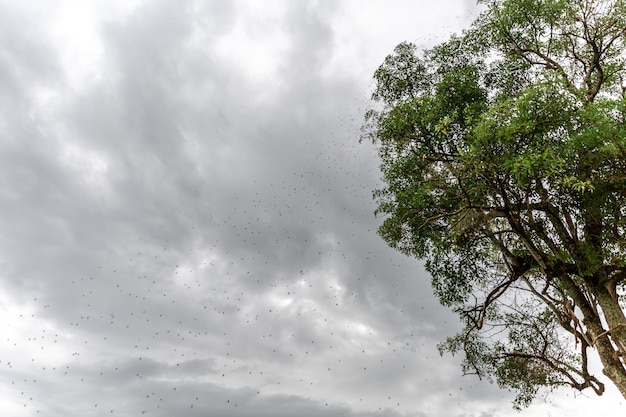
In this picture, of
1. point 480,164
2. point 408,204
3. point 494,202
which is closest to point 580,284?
point 494,202

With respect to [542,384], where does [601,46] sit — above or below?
above

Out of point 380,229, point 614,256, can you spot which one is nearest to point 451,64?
point 380,229

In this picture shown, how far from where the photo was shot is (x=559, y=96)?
882 cm

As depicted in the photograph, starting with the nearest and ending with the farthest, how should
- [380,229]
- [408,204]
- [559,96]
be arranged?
[559,96], [408,204], [380,229]

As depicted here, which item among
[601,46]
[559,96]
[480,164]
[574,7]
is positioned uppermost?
[574,7]

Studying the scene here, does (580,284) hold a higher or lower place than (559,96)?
lower

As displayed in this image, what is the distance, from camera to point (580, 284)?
41.1ft

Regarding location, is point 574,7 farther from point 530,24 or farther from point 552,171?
point 552,171

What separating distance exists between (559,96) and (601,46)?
4.86 meters

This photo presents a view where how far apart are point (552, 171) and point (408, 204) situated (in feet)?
16.4

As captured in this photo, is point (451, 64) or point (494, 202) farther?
point (451, 64)

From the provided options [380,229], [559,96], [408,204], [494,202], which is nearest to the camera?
[559,96]

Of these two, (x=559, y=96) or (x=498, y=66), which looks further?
(x=498, y=66)

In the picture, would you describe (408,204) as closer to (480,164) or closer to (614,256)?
(480,164)
